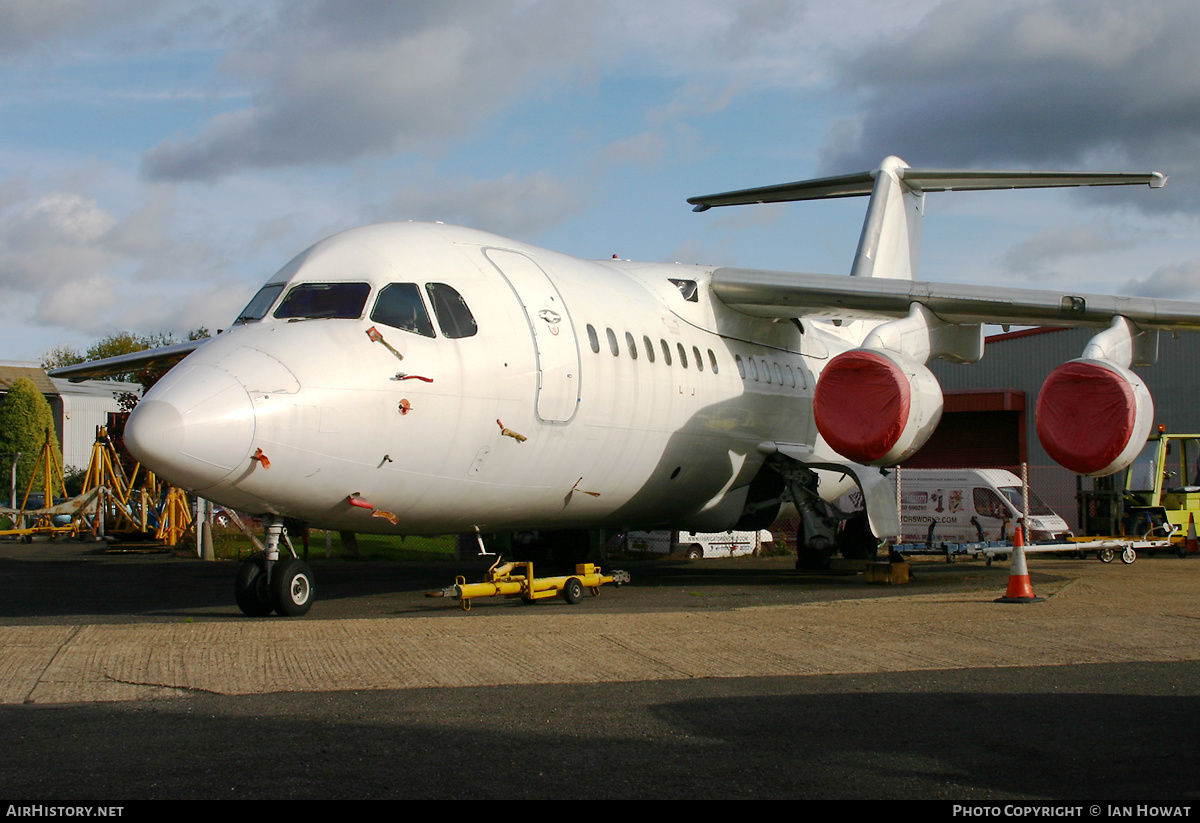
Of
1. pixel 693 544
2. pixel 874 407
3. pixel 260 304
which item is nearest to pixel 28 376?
pixel 693 544

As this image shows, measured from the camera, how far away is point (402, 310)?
386 inches

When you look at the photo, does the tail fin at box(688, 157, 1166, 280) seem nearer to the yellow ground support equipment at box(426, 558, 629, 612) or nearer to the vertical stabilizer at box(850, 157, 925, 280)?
the vertical stabilizer at box(850, 157, 925, 280)

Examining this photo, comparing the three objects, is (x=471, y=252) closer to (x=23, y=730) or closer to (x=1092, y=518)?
(x=23, y=730)

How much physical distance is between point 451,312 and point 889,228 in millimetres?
10834

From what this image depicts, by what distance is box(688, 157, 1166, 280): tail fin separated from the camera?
60.4ft

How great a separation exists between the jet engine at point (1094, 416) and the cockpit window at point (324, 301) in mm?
7443

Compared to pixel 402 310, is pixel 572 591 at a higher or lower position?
lower

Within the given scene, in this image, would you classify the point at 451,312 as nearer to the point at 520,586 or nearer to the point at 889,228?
the point at 520,586

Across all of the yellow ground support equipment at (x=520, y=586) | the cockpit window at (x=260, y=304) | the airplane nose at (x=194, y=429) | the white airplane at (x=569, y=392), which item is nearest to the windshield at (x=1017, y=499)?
the white airplane at (x=569, y=392)

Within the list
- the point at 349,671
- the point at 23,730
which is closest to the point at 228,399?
the point at 349,671

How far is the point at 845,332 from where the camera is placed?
18344mm

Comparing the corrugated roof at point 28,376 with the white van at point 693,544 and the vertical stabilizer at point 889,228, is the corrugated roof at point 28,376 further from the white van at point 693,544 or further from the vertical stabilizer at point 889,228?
the vertical stabilizer at point 889,228

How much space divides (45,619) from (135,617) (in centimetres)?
81

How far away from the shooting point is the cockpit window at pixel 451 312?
32.7ft
